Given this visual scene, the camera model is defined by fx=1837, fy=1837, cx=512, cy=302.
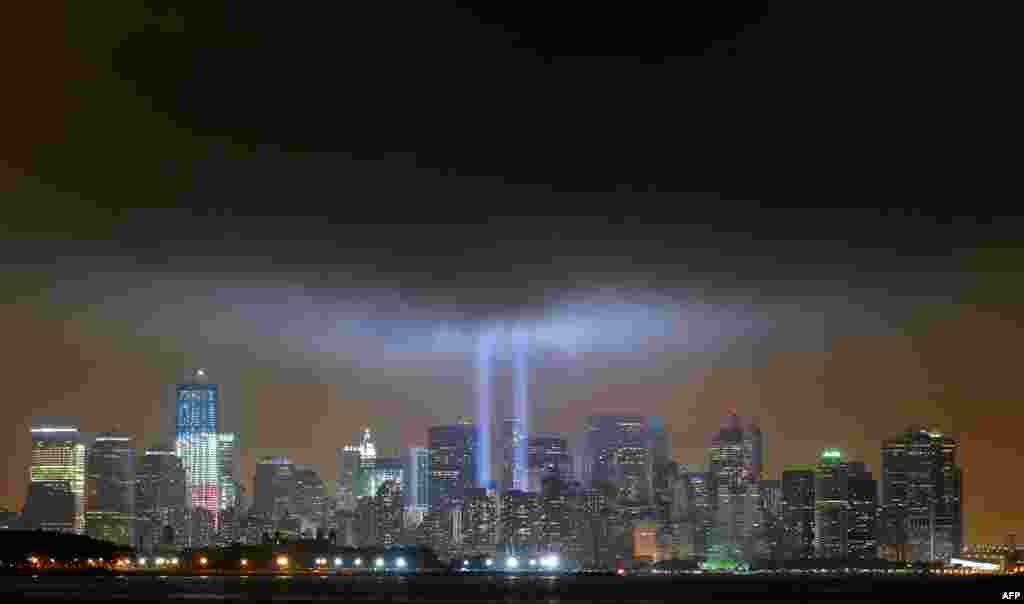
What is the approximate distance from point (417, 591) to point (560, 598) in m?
24.6

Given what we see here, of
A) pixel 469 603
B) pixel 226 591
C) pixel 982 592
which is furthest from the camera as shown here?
pixel 982 592

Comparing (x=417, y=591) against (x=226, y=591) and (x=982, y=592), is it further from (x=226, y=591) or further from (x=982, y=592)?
(x=982, y=592)

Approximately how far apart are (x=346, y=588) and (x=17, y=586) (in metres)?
34.0

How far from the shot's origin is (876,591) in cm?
19550

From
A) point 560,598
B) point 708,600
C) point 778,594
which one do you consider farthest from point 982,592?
point 560,598

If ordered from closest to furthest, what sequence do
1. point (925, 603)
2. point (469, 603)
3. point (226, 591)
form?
1. point (469, 603)
2. point (925, 603)
3. point (226, 591)

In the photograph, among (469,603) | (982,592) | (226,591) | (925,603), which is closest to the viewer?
(469,603)

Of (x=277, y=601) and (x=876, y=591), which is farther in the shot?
(x=876, y=591)

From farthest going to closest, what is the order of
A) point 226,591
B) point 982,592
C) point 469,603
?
point 982,592, point 226,591, point 469,603

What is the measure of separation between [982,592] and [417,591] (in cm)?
5889

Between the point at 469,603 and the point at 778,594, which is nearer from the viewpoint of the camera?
the point at 469,603

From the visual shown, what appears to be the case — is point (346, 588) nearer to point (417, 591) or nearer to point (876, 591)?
point (417, 591)

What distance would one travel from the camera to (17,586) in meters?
180

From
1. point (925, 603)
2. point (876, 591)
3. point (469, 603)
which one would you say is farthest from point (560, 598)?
point (876, 591)
